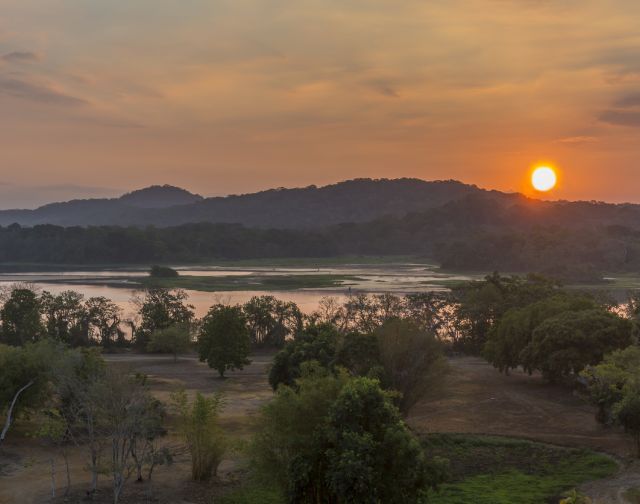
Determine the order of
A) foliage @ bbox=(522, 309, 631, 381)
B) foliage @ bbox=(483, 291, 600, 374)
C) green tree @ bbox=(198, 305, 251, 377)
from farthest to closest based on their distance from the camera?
green tree @ bbox=(198, 305, 251, 377), foliage @ bbox=(483, 291, 600, 374), foliage @ bbox=(522, 309, 631, 381)

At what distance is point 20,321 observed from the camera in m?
68.9

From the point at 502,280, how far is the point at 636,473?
4556 cm

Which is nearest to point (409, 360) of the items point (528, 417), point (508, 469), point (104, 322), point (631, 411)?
point (528, 417)

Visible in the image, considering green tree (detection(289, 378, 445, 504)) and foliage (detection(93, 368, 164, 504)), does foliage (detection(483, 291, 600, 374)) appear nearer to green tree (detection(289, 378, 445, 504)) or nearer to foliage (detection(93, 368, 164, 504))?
green tree (detection(289, 378, 445, 504))

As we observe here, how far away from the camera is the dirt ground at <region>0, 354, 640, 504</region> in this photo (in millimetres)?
29375

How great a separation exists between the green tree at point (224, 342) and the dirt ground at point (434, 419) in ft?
4.85

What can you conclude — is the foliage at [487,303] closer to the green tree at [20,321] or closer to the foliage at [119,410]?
the green tree at [20,321]

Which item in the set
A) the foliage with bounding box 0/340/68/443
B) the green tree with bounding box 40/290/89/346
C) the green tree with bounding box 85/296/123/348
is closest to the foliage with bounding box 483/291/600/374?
the foliage with bounding box 0/340/68/443

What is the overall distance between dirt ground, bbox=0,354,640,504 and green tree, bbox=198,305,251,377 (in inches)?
58.2

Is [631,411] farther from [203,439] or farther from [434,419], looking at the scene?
A: [203,439]

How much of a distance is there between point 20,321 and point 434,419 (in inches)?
1820

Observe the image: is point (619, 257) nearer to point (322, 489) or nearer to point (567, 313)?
point (567, 313)

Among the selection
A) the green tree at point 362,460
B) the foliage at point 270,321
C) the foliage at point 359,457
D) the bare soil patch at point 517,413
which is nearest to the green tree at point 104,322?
the foliage at point 270,321

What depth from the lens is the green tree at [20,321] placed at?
68.4 meters
